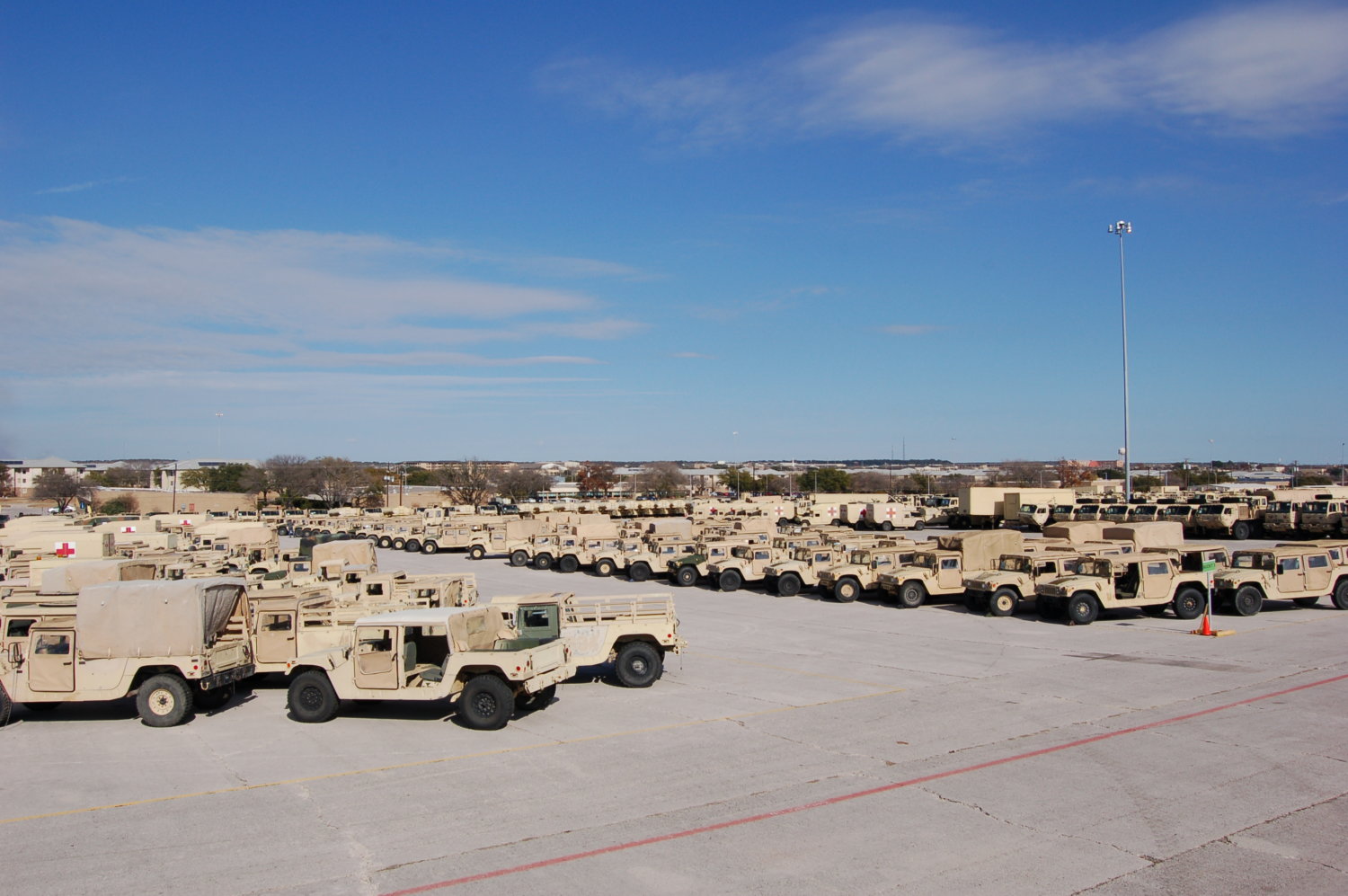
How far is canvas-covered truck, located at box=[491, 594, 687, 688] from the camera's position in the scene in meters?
16.6

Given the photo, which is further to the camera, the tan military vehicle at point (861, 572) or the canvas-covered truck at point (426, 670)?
the tan military vehicle at point (861, 572)

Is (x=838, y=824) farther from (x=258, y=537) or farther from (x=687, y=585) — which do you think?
(x=258, y=537)

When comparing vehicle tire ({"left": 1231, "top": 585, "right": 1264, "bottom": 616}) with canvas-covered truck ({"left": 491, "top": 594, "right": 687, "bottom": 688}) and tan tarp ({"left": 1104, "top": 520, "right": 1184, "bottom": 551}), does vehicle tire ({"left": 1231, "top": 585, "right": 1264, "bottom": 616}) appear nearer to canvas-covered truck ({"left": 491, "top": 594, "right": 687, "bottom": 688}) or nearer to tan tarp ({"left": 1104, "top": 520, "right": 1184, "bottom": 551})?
tan tarp ({"left": 1104, "top": 520, "right": 1184, "bottom": 551})

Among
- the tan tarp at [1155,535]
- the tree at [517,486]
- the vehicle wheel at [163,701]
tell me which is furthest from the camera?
the tree at [517,486]

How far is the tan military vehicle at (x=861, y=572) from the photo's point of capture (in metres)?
28.1

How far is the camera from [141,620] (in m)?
14.6

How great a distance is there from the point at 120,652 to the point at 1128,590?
21196 mm

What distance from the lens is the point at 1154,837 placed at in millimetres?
9422

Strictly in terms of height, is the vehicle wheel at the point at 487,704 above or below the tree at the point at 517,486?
below

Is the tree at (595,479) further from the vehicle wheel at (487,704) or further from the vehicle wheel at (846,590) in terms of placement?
the vehicle wheel at (487,704)

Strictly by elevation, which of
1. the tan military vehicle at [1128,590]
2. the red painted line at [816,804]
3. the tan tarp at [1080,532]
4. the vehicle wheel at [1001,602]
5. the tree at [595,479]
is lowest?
the red painted line at [816,804]

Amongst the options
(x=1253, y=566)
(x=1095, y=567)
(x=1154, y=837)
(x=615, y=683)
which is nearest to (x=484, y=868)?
(x=1154, y=837)

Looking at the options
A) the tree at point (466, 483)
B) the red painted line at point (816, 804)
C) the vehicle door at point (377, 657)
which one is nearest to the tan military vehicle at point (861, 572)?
the red painted line at point (816, 804)

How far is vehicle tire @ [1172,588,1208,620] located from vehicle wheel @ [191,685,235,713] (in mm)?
20756
